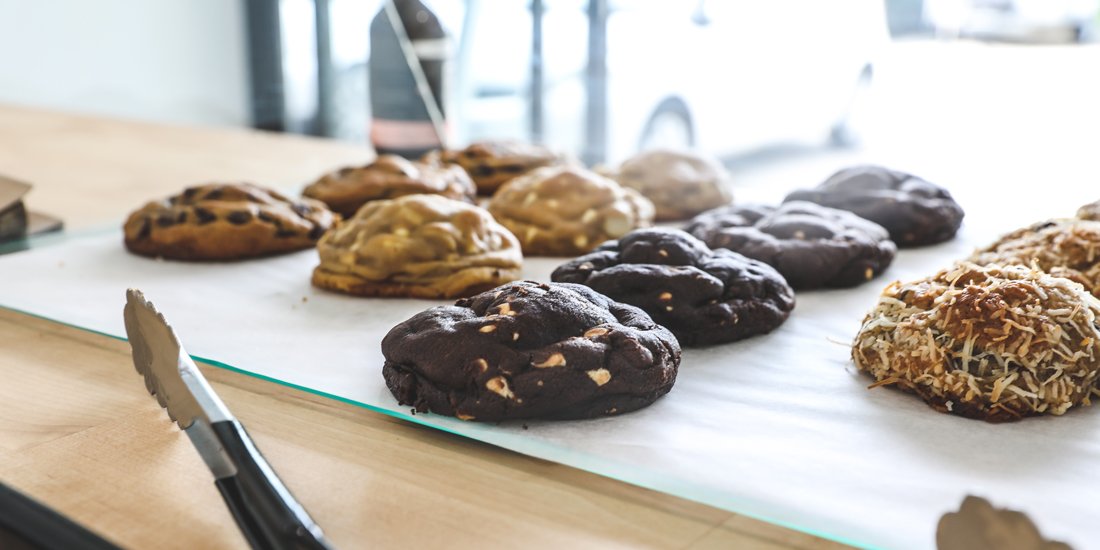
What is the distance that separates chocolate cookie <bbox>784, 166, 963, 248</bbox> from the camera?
1.86 metres

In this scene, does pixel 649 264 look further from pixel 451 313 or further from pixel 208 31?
pixel 208 31

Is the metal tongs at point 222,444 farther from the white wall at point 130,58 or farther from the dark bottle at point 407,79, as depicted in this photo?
the white wall at point 130,58

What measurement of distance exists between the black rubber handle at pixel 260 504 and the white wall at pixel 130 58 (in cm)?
325

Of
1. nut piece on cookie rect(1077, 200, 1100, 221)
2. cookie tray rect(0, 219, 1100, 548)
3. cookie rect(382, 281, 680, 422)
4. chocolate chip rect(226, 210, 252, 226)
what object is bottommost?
cookie tray rect(0, 219, 1100, 548)

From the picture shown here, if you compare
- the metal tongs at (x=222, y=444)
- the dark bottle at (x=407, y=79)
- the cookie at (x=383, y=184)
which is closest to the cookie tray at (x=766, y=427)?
the metal tongs at (x=222, y=444)

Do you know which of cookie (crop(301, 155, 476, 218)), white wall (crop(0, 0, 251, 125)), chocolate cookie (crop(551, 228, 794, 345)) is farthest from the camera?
white wall (crop(0, 0, 251, 125))

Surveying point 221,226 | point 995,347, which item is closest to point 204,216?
point 221,226

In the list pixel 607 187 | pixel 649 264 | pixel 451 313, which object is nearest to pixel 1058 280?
pixel 649 264

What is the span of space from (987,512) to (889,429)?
1.10 ft

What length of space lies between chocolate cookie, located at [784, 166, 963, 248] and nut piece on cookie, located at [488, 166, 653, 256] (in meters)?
0.37

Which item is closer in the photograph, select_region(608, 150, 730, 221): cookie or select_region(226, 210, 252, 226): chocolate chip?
select_region(226, 210, 252, 226): chocolate chip

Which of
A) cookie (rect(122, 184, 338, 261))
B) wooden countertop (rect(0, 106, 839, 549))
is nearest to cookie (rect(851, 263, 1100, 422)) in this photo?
wooden countertop (rect(0, 106, 839, 549))

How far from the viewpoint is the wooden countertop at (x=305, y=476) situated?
84 cm

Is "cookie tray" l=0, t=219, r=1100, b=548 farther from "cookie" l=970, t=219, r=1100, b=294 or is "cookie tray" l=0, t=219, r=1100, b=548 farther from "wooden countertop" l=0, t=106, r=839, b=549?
"cookie" l=970, t=219, r=1100, b=294
